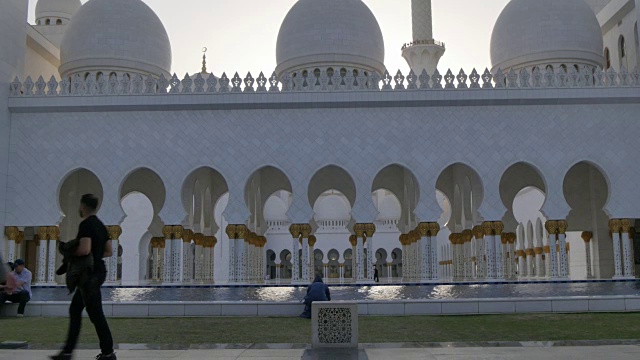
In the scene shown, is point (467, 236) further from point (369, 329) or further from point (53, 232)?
point (369, 329)

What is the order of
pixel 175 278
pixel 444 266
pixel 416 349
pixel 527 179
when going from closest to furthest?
pixel 416 349, pixel 175 278, pixel 527 179, pixel 444 266

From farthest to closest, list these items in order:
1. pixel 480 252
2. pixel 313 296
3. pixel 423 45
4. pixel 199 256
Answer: pixel 423 45 < pixel 199 256 < pixel 480 252 < pixel 313 296

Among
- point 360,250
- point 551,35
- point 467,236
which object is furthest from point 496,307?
point 551,35

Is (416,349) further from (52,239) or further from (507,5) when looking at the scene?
(507,5)

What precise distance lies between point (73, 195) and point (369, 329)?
Answer: 15.1 metres

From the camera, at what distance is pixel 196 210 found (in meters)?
20.0

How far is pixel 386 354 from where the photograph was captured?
492 cm

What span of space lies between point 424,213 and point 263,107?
4.81m

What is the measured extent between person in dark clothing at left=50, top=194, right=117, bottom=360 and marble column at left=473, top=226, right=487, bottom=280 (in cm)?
1396

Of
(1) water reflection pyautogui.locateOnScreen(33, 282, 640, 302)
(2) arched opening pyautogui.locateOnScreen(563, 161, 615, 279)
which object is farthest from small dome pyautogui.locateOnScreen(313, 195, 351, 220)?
(1) water reflection pyautogui.locateOnScreen(33, 282, 640, 302)

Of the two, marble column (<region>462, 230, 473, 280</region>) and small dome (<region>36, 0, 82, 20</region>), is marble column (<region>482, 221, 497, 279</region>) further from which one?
small dome (<region>36, 0, 82, 20</region>)

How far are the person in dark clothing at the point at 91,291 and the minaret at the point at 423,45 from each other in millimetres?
20159

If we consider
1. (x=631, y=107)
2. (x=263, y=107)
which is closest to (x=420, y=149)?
(x=263, y=107)

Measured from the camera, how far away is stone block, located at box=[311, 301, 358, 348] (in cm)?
545
